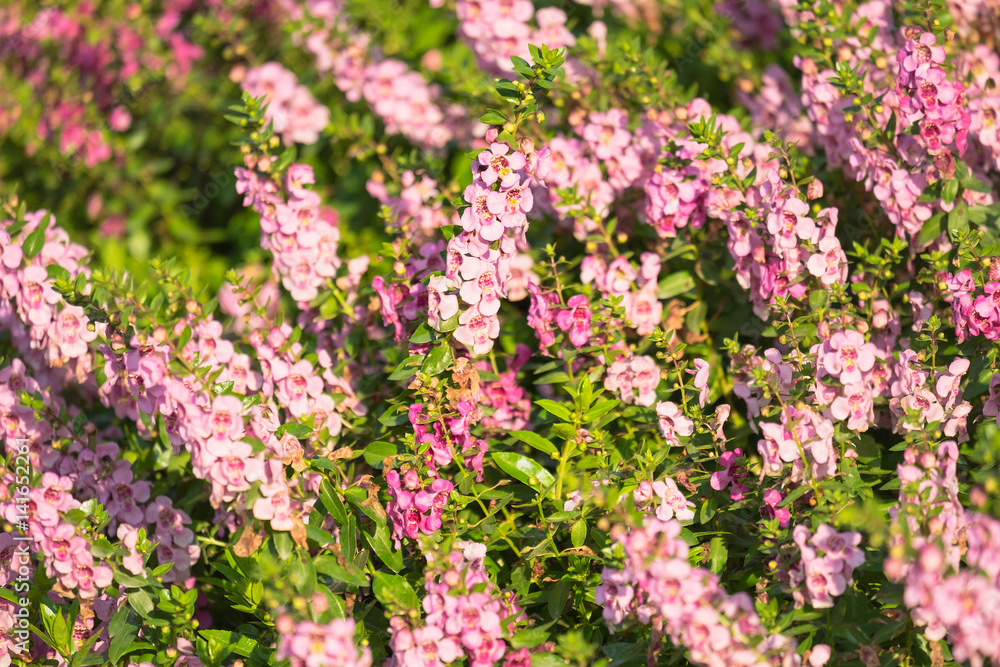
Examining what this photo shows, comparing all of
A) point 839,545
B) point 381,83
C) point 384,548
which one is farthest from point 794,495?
point 381,83

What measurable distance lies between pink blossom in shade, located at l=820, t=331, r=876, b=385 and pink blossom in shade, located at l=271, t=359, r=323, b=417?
58.9 inches

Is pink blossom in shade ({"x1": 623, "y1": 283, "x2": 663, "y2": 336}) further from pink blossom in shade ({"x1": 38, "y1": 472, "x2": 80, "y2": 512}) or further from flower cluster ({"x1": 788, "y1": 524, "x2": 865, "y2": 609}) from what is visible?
pink blossom in shade ({"x1": 38, "y1": 472, "x2": 80, "y2": 512})

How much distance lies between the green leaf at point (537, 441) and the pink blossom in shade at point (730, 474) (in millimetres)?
460

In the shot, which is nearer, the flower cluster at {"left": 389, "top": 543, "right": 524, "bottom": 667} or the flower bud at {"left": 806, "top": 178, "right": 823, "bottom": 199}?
the flower cluster at {"left": 389, "top": 543, "right": 524, "bottom": 667}

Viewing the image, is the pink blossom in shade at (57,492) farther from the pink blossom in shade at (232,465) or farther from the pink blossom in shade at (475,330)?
the pink blossom in shade at (475,330)

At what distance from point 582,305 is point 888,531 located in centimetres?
119

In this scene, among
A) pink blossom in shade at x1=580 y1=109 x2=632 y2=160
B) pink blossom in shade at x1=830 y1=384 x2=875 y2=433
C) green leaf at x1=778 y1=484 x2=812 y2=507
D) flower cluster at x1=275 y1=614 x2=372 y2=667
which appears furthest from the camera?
pink blossom in shade at x1=580 y1=109 x2=632 y2=160

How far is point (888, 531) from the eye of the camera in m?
1.93

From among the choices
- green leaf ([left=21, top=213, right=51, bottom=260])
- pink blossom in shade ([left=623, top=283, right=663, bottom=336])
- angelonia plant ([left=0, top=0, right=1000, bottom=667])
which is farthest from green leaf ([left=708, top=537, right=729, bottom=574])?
green leaf ([left=21, top=213, right=51, bottom=260])

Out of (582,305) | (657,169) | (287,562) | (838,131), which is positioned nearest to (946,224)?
(838,131)

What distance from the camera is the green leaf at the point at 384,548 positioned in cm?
250

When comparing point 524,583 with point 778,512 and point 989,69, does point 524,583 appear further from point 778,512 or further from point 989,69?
point 989,69

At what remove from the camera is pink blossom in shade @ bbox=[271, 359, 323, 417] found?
276 cm

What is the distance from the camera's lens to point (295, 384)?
2799mm
